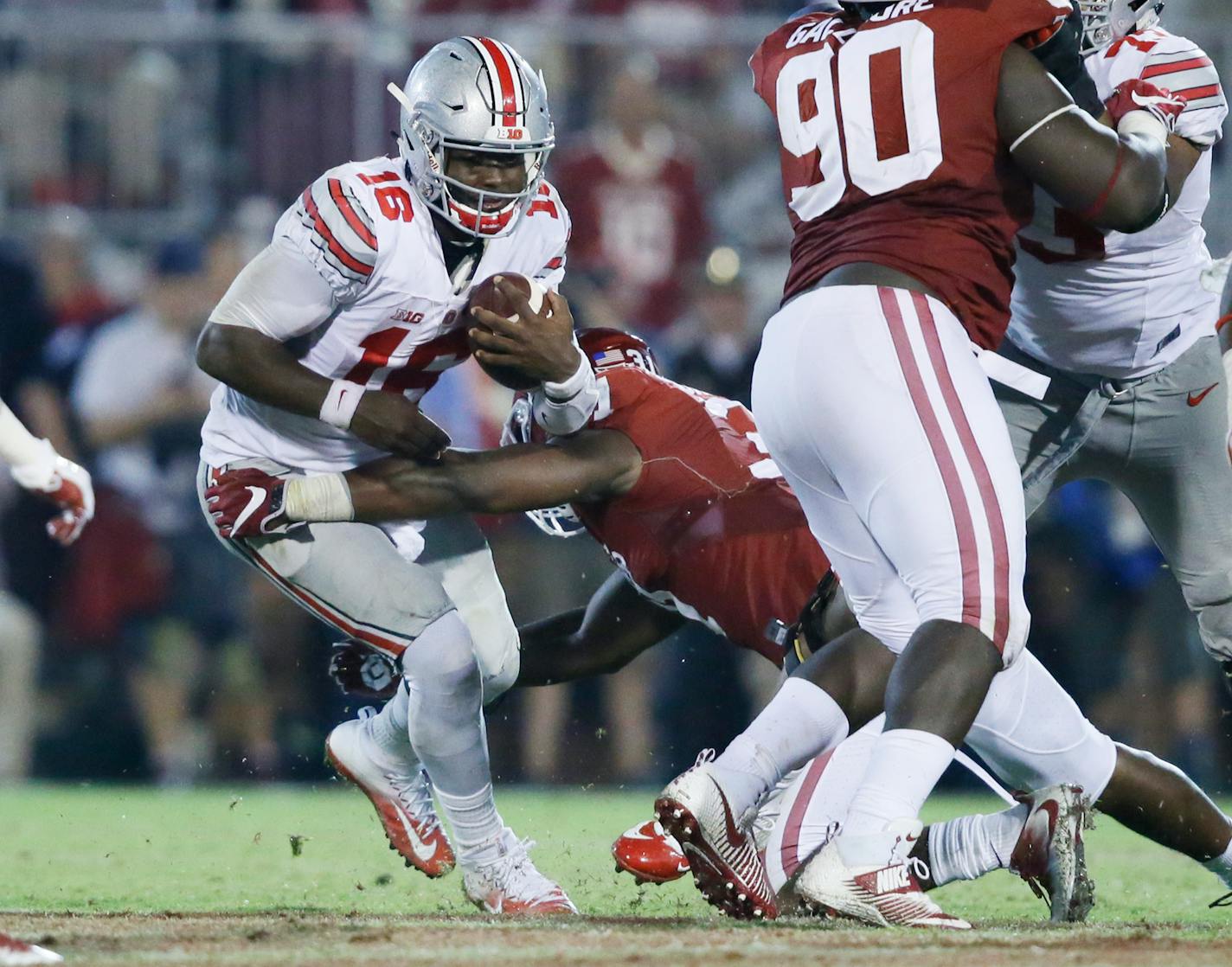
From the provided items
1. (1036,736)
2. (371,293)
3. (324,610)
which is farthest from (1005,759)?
(371,293)

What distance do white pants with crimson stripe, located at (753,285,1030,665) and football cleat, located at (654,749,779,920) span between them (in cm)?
54

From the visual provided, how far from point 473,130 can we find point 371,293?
1.46ft

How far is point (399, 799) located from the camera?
4.60 metres

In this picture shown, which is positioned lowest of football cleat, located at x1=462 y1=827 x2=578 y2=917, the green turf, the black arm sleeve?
the green turf

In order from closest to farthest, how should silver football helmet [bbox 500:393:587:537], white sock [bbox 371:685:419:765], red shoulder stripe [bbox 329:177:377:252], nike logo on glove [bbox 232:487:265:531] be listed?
red shoulder stripe [bbox 329:177:377:252] → nike logo on glove [bbox 232:487:265:531] → white sock [bbox 371:685:419:765] → silver football helmet [bbox 500:393:587:537]

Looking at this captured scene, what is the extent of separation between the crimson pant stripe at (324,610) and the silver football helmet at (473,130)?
93 cm

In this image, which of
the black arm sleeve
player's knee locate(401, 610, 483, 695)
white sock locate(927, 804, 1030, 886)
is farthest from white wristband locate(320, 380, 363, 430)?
the black arm sleeve

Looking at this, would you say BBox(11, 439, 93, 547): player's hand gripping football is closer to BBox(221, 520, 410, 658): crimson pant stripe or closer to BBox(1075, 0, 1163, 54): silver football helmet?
BBox(221, 520, 410, 658): crimson pant stripe

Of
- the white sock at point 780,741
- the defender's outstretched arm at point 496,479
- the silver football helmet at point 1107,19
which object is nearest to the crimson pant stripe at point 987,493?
the white sock at point 780,741

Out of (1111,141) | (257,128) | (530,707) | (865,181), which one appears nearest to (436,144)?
(865,181)

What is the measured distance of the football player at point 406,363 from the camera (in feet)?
13.8

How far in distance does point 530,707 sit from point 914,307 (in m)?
4.43

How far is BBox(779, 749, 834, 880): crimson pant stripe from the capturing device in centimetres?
374

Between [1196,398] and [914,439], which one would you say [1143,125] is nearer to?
[914,439]
